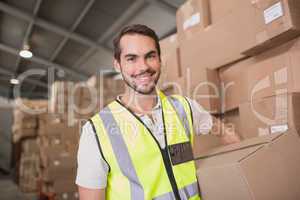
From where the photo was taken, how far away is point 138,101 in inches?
60.0

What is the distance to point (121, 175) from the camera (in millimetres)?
1310

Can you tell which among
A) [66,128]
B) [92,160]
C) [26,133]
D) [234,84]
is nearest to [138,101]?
[92,160]

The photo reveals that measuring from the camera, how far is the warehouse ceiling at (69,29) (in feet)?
18.3

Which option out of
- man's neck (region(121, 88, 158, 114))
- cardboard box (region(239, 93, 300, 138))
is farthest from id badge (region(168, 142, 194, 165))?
cardboard box (region(239, 93, 300, 138))

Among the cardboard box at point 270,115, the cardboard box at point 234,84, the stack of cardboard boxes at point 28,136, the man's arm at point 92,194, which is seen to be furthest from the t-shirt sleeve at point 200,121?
the stack of cardboard boxes at point 28,136

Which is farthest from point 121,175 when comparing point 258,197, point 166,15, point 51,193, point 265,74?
point 166,15

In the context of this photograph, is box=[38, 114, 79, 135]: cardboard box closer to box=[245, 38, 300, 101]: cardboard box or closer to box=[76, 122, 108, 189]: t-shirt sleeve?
box=[245, 38, 300, 101]: cardboard box

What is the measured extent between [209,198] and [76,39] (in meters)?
6.18

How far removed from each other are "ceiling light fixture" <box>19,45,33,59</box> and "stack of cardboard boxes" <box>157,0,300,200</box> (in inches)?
245

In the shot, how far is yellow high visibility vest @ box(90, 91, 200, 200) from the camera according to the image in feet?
4.25

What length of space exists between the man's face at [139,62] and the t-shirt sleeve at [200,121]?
10.1 inches

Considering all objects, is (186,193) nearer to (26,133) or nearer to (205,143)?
(205,143)

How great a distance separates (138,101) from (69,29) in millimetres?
5764

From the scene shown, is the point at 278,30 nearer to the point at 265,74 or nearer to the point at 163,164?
the point at 265,74
